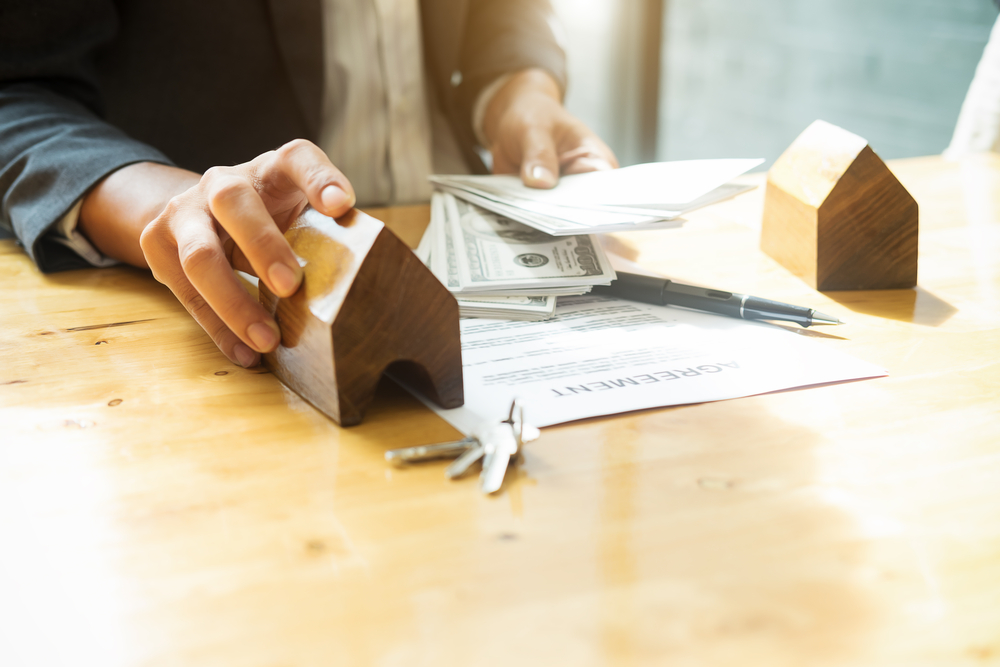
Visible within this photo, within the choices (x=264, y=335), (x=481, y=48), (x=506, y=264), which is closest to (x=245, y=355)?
(x=264, y=335)

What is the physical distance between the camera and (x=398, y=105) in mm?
1223

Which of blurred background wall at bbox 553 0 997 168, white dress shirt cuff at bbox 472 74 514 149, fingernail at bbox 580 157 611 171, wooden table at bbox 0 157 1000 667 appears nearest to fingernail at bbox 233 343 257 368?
wooden table at bbox 0 157 1000 667

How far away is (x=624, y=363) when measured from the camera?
0.54m

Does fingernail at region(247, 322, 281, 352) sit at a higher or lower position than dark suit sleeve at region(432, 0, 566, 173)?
lower

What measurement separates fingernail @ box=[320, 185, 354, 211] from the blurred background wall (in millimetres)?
1998

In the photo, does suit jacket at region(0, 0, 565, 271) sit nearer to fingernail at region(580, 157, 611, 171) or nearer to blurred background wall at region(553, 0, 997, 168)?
fingernail at region(580, 157, 611, 171)

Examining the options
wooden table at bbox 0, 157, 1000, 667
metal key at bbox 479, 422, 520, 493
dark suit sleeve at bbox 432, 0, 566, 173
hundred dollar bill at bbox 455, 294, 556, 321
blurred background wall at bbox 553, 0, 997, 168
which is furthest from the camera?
blurred background wall at bbox 553, 0, 997, 168

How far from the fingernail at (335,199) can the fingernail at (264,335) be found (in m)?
0.10

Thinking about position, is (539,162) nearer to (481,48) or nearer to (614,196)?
(614,196)

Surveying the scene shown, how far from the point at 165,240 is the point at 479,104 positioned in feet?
2.75

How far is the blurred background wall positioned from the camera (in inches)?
79.0

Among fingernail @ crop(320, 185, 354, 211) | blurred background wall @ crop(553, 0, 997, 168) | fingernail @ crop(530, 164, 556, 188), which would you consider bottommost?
blurred background wall @ crop(553, 0, 997, 168)

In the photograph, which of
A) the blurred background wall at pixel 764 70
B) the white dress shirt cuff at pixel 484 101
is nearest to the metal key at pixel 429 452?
the white dress shirt cuff at pixel 484 101

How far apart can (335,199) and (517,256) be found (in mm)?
270
